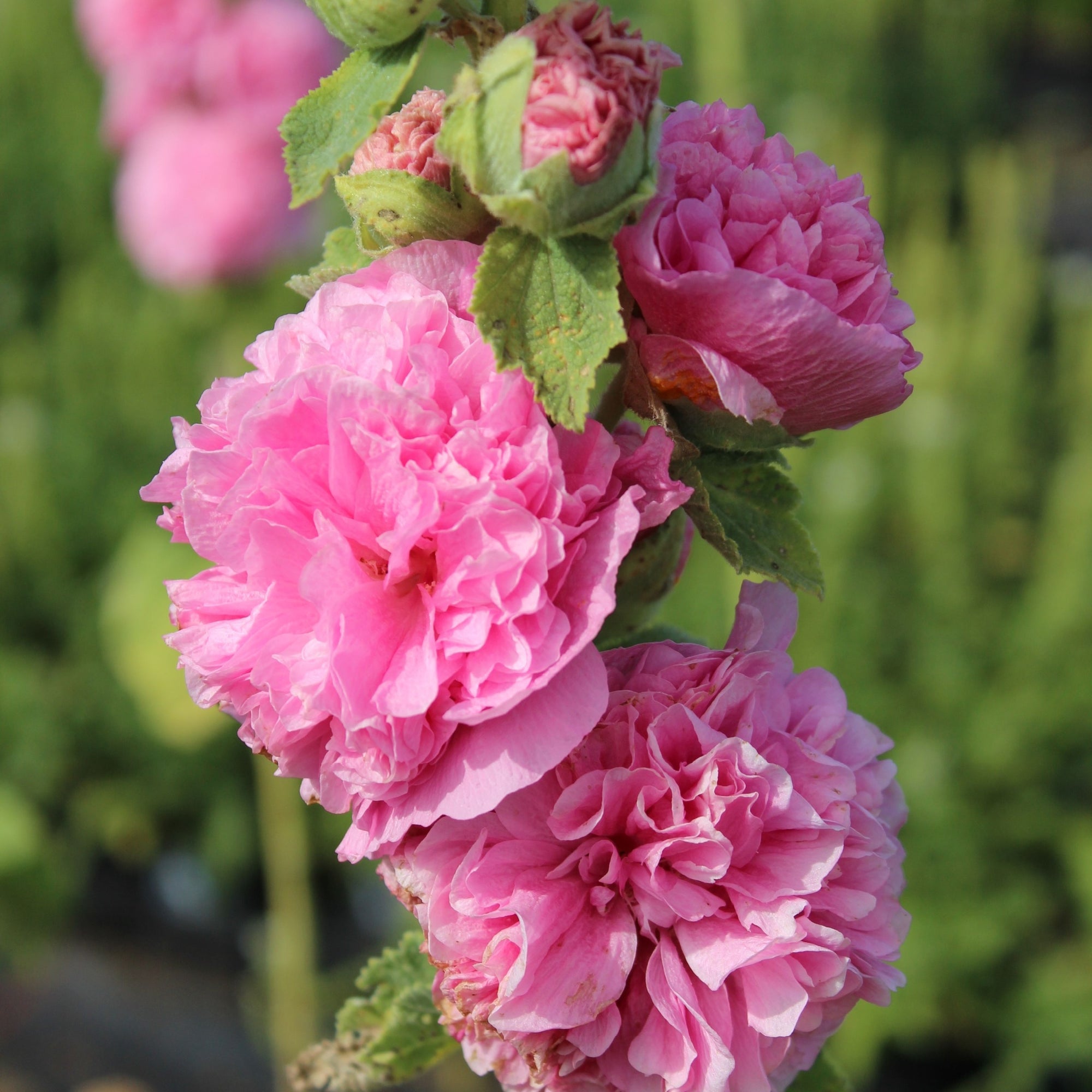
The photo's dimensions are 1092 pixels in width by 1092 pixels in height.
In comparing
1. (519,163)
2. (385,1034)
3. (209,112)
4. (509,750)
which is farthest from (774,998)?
(209,112)

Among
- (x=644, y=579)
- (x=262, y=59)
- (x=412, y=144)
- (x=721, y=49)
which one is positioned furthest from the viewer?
(x=262, y=59)

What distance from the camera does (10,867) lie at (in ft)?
7.41

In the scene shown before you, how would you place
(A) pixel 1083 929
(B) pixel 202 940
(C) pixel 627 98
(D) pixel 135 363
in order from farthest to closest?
1. (D) pixel 135 363
2. (B) pixel 202 940
3. (A) pixel 1083 929
4. (C) pixel 627 98

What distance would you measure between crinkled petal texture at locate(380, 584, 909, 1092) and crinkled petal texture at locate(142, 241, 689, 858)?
7cm

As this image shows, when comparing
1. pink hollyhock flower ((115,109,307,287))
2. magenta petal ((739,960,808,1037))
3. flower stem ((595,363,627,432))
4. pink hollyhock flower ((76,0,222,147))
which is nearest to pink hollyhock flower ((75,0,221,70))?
pink hollyhock flower ((76,0,222,147))

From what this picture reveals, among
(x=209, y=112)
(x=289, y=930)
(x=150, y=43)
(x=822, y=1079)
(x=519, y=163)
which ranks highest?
(x=519, y=163)

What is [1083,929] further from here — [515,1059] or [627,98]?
[627,98]

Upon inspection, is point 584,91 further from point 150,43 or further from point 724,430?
point 150,43

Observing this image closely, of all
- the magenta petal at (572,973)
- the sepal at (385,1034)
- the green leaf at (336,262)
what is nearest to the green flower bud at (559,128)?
the green leaf at (336,262)

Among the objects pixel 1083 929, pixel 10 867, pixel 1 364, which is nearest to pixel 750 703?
pixel 10 867

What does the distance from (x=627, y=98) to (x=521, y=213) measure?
7 centimetres

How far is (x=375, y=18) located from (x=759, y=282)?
22cm

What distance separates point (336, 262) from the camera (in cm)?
67

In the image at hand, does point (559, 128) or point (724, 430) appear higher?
point (559, 128)
